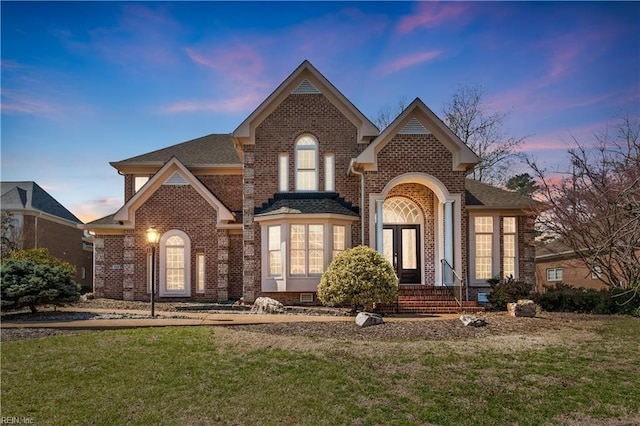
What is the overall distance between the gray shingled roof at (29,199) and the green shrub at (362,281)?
82.6ft

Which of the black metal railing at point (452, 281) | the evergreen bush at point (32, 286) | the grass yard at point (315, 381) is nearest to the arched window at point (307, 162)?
the black metal railing at point (452, 281)

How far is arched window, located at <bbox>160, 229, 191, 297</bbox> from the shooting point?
19156 mm

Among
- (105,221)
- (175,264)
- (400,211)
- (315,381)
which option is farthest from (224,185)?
(315,381)

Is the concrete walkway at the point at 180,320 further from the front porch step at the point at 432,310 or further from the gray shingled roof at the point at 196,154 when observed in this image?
the gray shingled roof at the point at 196,154

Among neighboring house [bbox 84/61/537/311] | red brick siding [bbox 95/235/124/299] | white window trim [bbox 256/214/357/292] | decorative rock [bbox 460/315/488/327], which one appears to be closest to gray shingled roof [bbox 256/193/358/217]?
neighboring house [bbox 84/61/537/311]

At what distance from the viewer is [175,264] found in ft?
63.3

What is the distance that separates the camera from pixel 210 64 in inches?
655

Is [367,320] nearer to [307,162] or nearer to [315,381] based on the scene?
[315,381]

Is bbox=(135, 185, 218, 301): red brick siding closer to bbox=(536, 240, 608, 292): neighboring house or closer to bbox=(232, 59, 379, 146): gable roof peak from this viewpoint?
bbox=(232, 59, 379, 146): gable roof peak

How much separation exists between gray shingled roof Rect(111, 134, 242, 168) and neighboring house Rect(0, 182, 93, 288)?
27.4ft

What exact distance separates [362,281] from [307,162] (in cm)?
663

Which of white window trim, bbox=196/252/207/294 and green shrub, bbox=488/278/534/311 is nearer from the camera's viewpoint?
green shrub, bbox=488/278/534/311

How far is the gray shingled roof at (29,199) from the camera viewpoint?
29.6 metres

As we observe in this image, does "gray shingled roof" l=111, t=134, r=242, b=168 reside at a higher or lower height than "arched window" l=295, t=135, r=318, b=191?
higher
